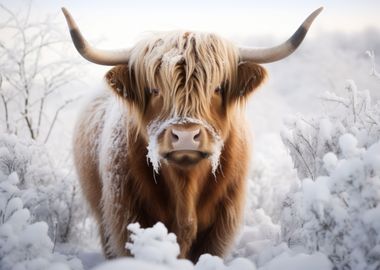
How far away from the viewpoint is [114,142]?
3.82 meters

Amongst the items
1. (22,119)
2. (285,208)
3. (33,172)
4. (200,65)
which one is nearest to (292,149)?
(285,208)

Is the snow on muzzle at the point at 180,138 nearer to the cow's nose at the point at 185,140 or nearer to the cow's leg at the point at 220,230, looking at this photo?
the cow's nose at the point at 185,140

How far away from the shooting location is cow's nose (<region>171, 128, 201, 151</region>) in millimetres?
3012

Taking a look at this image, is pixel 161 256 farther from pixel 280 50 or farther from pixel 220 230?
pixel 280 50

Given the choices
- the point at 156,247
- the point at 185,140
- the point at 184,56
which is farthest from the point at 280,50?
the point at 156,247

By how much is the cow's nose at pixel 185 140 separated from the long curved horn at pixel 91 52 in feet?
3.28

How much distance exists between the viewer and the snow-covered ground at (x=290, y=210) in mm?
2277

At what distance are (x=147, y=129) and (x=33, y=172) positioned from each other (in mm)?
1894

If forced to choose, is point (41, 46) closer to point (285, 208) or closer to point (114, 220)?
point (114, 220)

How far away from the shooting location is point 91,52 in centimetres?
358

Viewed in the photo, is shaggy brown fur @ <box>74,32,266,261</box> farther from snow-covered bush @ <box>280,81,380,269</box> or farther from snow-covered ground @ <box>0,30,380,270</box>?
snow-covered bush @ <box>280,81,380,269</box>

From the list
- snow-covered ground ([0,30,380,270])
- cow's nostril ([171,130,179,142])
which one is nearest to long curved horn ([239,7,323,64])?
snow-covered ground ([0,30,380,270])

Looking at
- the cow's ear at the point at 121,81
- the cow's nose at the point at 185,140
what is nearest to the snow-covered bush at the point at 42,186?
the cow's ear at the point at 121,81

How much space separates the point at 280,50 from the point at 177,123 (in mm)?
1086
